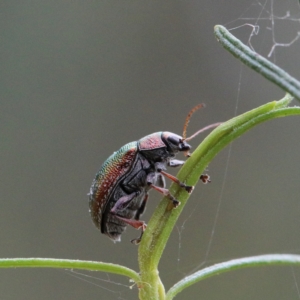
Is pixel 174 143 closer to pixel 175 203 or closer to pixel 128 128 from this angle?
pixel 175 203

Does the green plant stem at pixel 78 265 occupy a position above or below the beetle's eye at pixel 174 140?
below

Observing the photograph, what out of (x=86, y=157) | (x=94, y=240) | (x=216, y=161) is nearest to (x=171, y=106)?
(x=216, y=161)

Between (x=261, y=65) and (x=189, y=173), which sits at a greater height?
(x=261, y=65)

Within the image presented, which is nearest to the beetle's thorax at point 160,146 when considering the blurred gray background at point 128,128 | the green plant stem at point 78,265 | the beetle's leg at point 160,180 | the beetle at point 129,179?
the beetle at point 129,179

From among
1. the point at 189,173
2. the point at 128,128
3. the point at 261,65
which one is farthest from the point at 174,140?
the point at 128,128

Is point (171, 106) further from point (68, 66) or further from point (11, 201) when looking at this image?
point (11, 201)

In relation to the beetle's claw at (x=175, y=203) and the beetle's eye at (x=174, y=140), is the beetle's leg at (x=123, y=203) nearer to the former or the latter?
the beetle's eye at (x=174, y=140)
